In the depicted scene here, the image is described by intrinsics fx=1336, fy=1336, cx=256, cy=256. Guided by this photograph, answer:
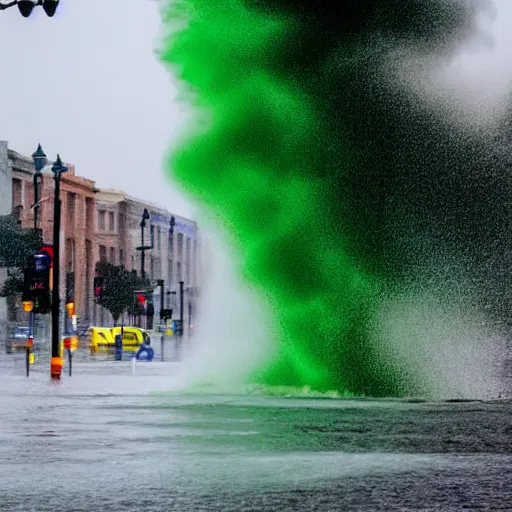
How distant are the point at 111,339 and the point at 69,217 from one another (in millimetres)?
33818

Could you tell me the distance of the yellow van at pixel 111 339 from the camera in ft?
227

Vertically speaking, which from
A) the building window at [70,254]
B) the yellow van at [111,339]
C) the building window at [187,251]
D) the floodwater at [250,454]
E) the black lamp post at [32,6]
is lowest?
the floodwater at [250,454]

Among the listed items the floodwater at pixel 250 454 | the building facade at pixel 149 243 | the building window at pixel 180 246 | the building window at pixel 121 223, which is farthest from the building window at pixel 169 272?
the floodwater at pixel 250 454

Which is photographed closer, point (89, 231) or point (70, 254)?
point (70, 254)

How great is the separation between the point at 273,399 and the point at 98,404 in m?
4.43

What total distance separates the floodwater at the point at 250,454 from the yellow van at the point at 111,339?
138ft

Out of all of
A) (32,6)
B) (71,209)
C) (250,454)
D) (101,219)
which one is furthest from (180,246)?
A: (250,454)

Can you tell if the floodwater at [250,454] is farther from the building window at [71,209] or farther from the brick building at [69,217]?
the building window at [71,209]

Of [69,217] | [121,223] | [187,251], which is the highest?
[121,223]

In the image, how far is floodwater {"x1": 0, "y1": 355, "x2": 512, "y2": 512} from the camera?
1144 cm

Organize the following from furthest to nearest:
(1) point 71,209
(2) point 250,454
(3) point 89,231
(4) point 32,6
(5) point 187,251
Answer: (5) point 187,251 → (3) point 89,231 → (1) point 71,209 → (4) point 32,6 → (2) point 250,454

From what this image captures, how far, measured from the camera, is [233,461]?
14.6 m

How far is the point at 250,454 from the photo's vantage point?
50.5 ft

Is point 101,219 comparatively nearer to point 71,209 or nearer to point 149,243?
point 149,243
